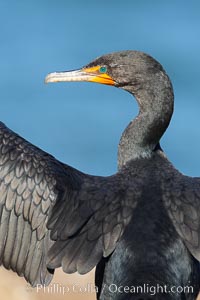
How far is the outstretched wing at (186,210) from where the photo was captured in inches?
548

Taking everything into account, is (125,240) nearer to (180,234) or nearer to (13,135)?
(180,234)

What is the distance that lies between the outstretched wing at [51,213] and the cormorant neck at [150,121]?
1.75 feet

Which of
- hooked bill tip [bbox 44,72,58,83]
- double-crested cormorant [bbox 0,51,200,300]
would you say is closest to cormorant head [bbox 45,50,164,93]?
hooked bill tip [bbox 44,72,58,83]

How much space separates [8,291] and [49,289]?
15.6 inches

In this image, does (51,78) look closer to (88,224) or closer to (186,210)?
(88,224)

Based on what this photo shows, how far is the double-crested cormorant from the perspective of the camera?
541 inches

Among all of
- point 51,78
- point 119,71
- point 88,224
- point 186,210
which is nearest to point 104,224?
point 88,224

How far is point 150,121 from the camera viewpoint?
1510 cm

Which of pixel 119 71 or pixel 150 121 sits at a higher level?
pixel 119 71

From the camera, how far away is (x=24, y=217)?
14.3 m

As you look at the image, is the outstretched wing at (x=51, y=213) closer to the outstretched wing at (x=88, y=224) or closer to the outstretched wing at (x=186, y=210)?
the outstretched wing at (x=88, y=224)

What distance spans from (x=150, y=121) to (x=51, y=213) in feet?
4.61

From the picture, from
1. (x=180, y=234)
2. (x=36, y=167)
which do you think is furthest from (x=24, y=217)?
(x=180, y=234)

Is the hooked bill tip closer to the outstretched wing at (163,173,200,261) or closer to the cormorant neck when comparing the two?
the cormorant neck
